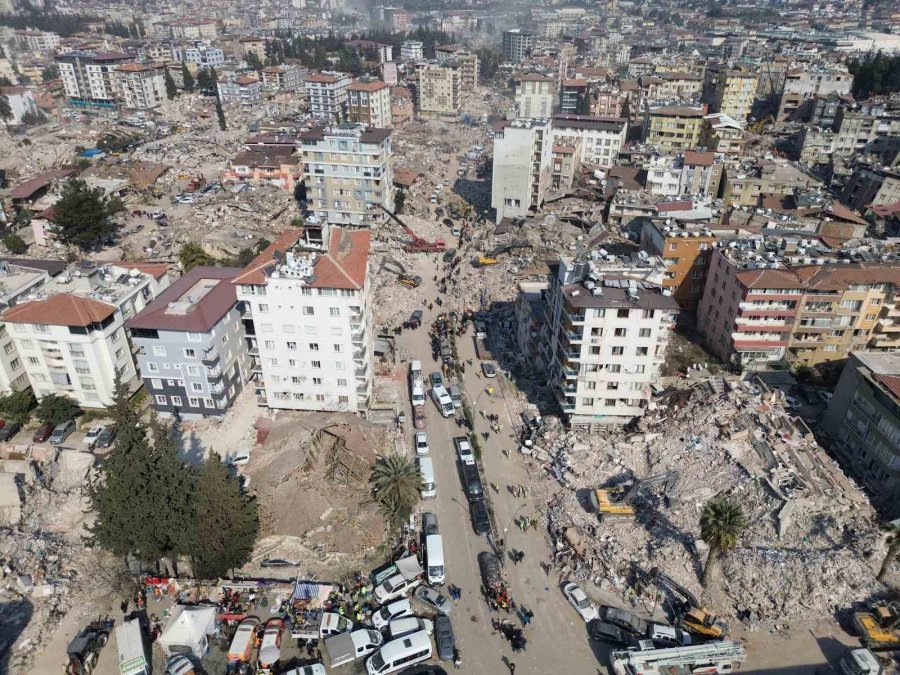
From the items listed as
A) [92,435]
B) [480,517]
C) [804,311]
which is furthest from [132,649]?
[804,311]

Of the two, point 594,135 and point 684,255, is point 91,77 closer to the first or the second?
point 594,135

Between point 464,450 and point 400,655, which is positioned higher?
point 464,450

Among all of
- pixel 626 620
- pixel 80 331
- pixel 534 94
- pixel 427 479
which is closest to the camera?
pixel 626 620

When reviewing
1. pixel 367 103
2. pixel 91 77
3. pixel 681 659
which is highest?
pixel 91 77

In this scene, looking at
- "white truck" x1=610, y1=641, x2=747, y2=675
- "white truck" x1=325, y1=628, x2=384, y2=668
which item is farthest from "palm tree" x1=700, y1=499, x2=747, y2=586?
"white truck" x1=325, y1=628, x2=384, y2=668

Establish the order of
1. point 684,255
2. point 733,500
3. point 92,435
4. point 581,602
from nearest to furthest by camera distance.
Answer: point 581,602 < point 733,500 < point 92,435 < point 684,255

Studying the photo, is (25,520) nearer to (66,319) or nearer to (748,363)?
(66,319)

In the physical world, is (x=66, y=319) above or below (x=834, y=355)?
above

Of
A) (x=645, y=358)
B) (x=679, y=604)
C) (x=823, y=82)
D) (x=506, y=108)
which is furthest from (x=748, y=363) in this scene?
Answer: (x=506, y=108)
